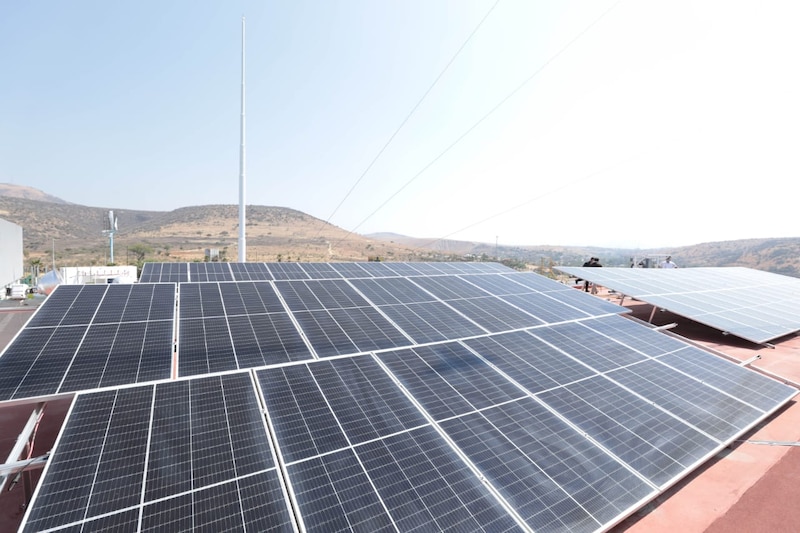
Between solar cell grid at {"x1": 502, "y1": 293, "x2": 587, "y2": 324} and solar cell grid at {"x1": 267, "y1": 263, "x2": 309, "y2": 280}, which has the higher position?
solar cell grid at {"x1": 267, "y1": 263, "x2": 309, "y2": 280}

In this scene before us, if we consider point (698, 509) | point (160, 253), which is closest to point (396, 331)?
point (698, 509)

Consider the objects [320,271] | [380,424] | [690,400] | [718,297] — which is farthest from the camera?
[718,297]

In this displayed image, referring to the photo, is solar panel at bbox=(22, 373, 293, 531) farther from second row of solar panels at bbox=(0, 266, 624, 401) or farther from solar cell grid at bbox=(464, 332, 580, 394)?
solar cell grid at bbox=(464, 332, 580, 394)

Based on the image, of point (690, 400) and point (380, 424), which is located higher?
point (380, 424)

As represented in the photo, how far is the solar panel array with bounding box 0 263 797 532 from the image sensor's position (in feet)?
14.9

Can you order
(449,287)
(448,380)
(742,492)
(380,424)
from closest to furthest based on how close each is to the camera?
1. (380,424)
2. (742,492)
3. (448,380)
4. (449,287)

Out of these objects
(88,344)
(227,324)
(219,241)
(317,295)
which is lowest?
(88,344)

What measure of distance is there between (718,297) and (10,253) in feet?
184

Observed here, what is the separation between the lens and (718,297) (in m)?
21.8

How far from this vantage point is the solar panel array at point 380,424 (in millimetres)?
4535

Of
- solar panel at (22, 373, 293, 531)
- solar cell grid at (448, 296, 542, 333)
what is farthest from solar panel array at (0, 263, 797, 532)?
solar cell grid at (448, 296, 542, 333)

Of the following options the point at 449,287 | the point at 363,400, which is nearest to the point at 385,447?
the point at 363,400

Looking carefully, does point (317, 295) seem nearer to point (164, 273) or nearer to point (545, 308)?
point (164, 273)

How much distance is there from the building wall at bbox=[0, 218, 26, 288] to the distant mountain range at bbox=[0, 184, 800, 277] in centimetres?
2578
